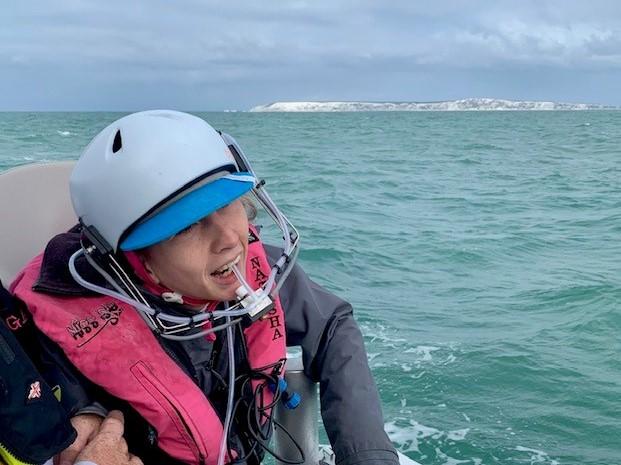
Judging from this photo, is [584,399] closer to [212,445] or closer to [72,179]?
[212,445]

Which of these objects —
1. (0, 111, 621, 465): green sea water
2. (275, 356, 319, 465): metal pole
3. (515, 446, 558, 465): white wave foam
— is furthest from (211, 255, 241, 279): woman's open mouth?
(515, 446, 558, 465): white wave foam

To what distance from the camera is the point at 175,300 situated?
180 centimetres

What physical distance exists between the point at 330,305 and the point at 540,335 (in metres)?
5.23

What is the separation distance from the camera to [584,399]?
561 centimetres

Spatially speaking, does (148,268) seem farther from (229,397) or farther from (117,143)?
(229,397)

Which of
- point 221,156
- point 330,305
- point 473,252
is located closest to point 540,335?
point 473,252

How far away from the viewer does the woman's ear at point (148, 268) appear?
1.75 metres

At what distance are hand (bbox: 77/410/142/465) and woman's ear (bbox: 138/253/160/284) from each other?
→ 1.08 ft

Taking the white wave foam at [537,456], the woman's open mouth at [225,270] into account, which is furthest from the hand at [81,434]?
the white wave foam at [537,456]

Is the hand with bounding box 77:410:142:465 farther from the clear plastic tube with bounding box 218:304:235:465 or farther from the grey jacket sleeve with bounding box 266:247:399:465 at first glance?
the grey jacket sleeve with bounding box 266:247:399:465

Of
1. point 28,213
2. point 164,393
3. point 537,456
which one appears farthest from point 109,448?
point 537,456

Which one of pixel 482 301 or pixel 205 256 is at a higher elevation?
pixel 205 256

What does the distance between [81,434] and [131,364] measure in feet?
0.63

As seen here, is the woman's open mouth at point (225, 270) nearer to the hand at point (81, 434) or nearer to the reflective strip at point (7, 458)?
the hand at point (81, 434)
